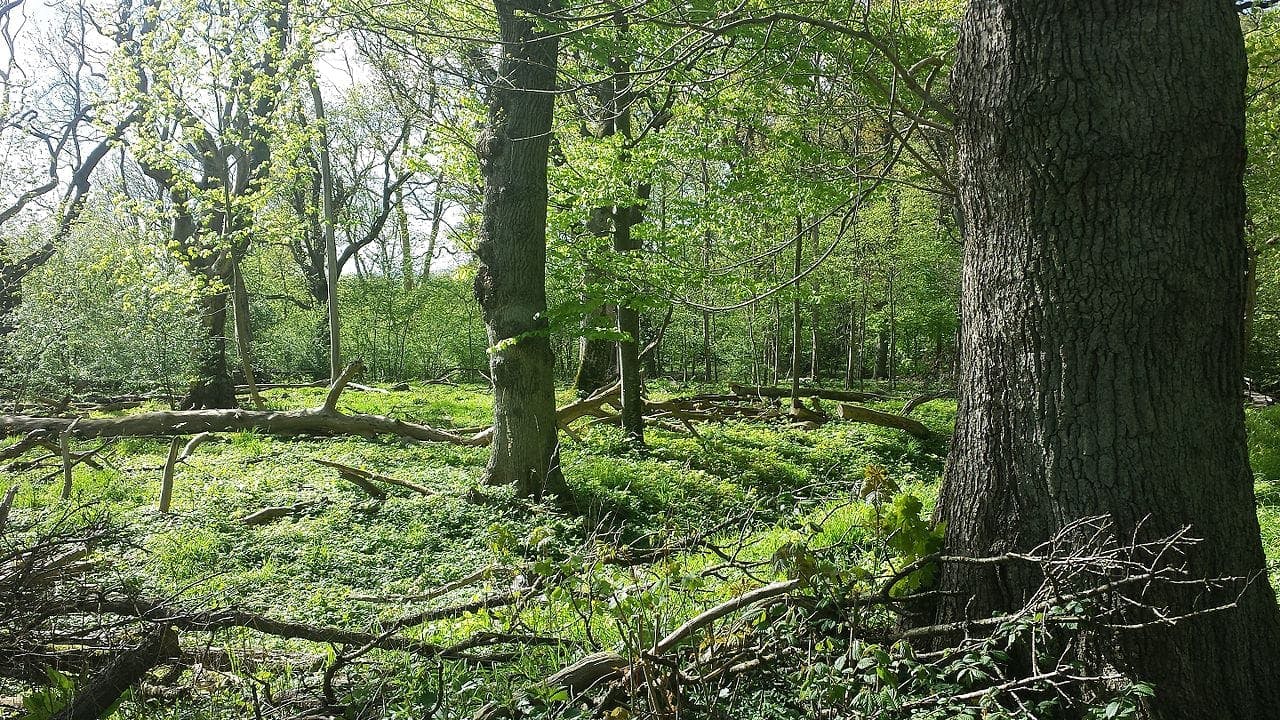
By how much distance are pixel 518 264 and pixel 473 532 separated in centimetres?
281

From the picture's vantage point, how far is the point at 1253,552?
250 cm

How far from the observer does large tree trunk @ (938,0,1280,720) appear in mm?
2381

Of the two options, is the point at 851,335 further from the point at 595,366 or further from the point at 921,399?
the point at 595,366

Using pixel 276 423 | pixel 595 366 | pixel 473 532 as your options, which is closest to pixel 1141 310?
pixel 473 532

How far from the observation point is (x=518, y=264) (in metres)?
7.66

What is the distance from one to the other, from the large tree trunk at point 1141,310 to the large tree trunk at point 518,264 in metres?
5.54

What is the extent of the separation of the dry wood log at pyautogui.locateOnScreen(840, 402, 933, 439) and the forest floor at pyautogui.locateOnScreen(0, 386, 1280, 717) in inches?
17.8

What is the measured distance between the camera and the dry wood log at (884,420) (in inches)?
500

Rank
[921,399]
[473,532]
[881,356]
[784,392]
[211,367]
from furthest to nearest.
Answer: [881,356]
[784,392]
[921,399]
[211,367]
[473,532]

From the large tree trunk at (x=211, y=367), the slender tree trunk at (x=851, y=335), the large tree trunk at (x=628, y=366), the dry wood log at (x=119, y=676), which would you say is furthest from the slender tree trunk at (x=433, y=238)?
the dry wood log at (x=119, y=676)

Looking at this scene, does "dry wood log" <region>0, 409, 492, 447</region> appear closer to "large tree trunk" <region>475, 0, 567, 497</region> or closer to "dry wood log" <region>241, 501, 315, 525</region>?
"large tree trunk" <region>475, 0, 567, 497</region>

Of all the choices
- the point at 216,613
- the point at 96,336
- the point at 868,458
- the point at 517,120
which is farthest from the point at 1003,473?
the point at 96,336

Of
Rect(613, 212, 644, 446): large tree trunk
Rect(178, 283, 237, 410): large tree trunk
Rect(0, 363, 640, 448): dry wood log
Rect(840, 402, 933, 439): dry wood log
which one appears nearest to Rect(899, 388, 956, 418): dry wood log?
Rect(840, 402, 933, 439): dry wood log

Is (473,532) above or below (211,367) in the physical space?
below
